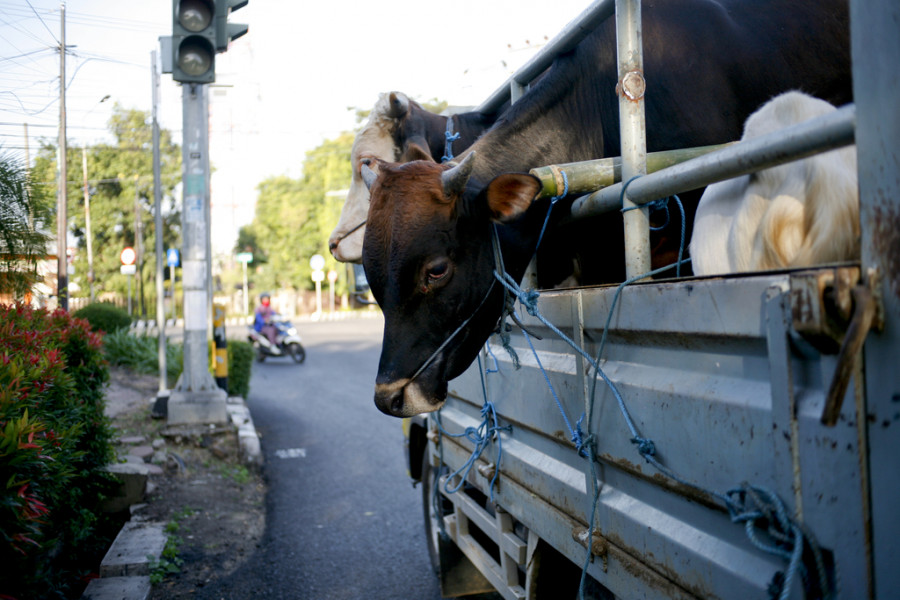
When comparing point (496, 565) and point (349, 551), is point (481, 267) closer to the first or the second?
point (496, 565)

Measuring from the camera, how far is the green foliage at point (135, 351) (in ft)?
43.3

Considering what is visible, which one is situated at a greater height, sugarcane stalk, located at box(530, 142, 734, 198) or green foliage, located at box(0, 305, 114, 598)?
sugarcane stalk, located at box(530, 142, 734, 198)

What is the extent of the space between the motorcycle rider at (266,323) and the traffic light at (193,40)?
1055 centimetres

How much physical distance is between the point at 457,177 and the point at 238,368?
8.17 meters

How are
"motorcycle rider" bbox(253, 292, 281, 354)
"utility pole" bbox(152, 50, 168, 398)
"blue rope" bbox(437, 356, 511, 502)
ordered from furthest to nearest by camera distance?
"motorcycle rider" bbox(253, 292, 281, 354) < "utility pole" bbox(152, 50, 168, 398) < "blue rope" bbox(437, 356, 511, 502)

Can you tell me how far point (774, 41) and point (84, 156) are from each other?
1462 cm

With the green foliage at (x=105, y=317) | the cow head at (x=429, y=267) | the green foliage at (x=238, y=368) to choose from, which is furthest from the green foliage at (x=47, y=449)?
the green foliage at (x=105, y=317)

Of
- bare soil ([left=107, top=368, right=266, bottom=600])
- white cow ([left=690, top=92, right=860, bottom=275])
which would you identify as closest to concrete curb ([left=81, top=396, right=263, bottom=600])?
bare soil ([left=107, top=368, right=266, bottom=600])

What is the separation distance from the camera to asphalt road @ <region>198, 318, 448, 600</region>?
15.0 feet

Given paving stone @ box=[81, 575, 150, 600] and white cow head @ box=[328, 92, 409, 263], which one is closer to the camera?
paving stone @ box=[81, 575, 150, 600]

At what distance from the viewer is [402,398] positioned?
2.54m

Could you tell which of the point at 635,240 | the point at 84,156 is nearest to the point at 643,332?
the point at 635,240

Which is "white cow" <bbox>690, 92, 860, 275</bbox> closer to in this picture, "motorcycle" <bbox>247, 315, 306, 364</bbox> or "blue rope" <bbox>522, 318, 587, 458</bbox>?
"blue rope" <bbox>522, 318, 587, 458</bbox>

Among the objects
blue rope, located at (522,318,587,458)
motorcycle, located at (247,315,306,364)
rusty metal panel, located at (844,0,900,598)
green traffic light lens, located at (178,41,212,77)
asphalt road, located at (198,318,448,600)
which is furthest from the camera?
motorcycle, located at (247,315,306,364)
